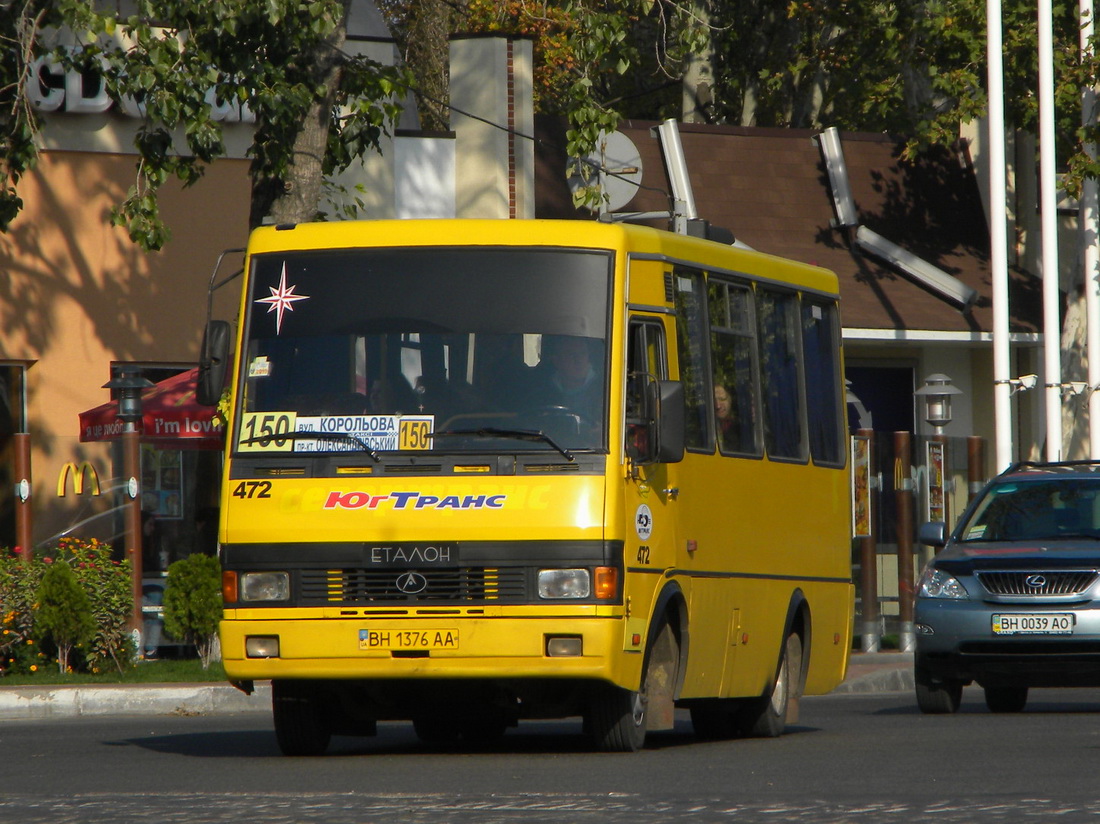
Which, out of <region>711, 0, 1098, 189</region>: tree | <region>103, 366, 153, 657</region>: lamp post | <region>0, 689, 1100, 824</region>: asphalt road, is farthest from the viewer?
<region>711, 0, 1098, 189</region>: tree

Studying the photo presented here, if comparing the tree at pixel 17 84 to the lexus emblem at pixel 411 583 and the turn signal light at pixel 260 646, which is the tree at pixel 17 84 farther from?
the lexus emblem at pixel 411 583

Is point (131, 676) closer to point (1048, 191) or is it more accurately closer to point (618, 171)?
point (1048, 191)

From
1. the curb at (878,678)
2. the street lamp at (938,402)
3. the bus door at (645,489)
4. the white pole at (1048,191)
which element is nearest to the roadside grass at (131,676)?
the curb at (878,678)

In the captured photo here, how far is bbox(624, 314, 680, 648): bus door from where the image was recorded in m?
11.1

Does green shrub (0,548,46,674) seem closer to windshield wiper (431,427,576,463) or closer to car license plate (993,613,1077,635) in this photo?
car license plate (993,613,1077,635)

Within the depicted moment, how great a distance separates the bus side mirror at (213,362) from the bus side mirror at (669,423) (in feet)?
7.25

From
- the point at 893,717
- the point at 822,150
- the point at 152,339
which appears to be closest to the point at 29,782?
the point at 893,717

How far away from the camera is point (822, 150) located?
30.1m

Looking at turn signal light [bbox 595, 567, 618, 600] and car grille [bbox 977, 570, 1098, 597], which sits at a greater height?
turn signal light [bbox 595, 567, 618, 600]

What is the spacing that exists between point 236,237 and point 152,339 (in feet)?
5.00

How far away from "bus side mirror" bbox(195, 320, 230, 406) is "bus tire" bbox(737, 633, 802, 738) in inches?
154

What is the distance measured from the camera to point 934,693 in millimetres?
15422

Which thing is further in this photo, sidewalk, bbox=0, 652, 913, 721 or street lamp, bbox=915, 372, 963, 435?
street lamp, bbox=915, 372, 963, 435

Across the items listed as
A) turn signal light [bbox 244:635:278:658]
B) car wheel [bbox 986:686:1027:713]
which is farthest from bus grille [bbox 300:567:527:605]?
car wheel [bbox 986:686:1027:713]
